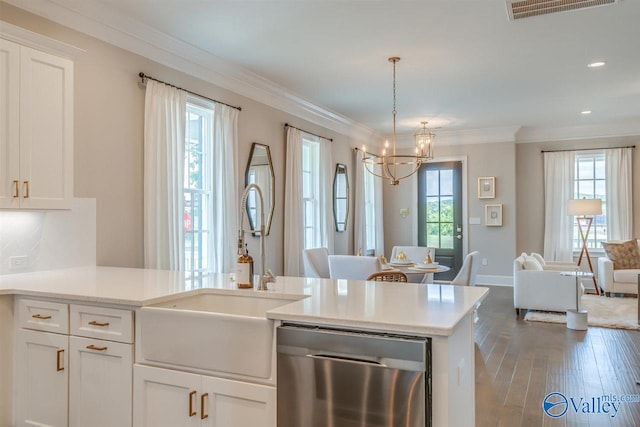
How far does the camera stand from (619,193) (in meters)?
8.03

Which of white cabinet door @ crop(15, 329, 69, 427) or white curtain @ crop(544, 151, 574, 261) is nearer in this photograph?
white cabinet door @ crop(15, 329, 69, 427)

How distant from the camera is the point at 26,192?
2.74 metres

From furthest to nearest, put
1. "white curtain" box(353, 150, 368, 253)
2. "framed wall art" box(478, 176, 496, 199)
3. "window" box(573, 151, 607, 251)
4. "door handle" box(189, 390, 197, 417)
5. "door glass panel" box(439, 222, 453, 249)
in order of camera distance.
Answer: "door glass panel" box(439, 222, 453, 249) < "framed wall art" box(478, 176, 496, 199) < "window" box(573, 151, 607, 251) < "white curtain" box(353, 150, 368, 253) < "door handle" box(189, 390, 197, 417)

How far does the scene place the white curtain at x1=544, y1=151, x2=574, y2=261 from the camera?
8.40 meters

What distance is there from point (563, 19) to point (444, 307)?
9.95ft

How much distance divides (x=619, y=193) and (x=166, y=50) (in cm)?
772

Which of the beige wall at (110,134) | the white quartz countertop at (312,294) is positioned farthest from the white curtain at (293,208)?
the white quartz countertop at (312,294)

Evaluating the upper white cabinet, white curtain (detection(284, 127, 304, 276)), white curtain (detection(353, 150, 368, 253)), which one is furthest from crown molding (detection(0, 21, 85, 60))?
white curtain (detection(353, 150, 368, 253))

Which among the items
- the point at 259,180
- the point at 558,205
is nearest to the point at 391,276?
the point at 259,180

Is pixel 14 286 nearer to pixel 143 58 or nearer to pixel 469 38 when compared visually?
pixel 143 58

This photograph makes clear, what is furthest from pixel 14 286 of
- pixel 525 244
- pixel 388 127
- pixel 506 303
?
pixel 525 244

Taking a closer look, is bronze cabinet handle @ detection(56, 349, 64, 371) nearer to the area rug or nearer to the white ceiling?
the white ceiling

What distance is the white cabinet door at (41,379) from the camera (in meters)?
Result: 2.32

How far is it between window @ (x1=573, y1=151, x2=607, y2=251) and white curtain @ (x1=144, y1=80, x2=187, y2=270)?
7310 millimetres
